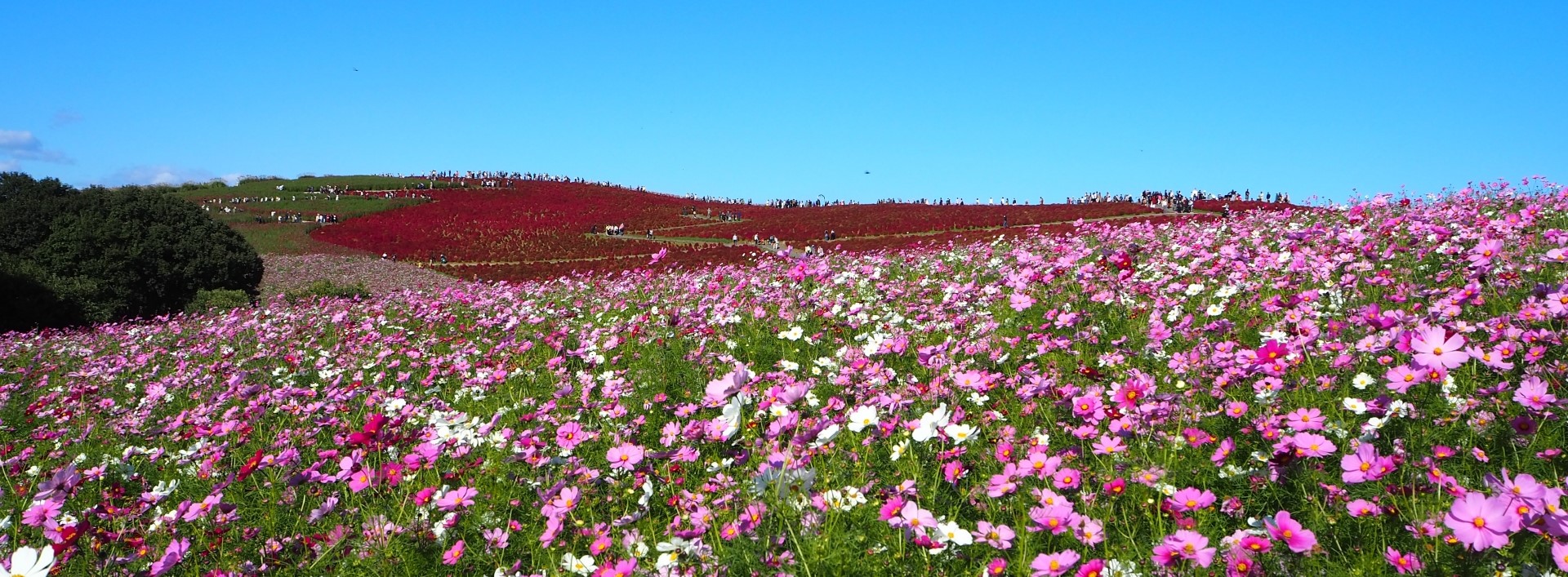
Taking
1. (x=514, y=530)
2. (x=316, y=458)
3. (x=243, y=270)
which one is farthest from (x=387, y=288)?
(x=514, y=530)

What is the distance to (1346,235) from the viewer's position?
531 cm

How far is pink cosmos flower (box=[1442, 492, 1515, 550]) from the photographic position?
154cm

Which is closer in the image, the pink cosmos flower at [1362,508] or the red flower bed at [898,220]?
the pink cosmos flower at [1362,508]

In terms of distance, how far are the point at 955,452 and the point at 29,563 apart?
7.31ft

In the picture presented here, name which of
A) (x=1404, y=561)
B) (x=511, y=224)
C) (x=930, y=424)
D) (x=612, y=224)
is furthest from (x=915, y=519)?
(x=511, y=224)

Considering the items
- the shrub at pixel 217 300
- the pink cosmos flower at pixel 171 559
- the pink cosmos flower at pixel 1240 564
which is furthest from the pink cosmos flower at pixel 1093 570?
the shrub at pixel 217 300

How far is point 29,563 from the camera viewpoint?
67.9 inches

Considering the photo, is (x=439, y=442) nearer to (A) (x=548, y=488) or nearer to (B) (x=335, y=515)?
(B) (x=335, y=515)

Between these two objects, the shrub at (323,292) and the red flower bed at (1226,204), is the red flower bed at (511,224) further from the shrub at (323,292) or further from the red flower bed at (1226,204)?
the red flower bed at (1226,204)

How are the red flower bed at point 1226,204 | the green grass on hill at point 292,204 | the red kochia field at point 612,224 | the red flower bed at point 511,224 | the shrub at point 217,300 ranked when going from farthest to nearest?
the green grass on hill at point 292,204 → the red flower bed at point 511,224 → the red kochia field at point 612,224 → the red flower bed at point 1226,204 → the shrub at point 217,300

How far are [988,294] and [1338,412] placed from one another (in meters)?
2.91

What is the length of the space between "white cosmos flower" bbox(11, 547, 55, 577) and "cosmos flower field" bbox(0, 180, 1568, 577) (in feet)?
1.67

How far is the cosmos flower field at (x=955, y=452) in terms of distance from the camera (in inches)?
78.9

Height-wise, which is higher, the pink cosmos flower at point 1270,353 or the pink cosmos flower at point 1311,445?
the pink cosmos flower at point 1270,353
